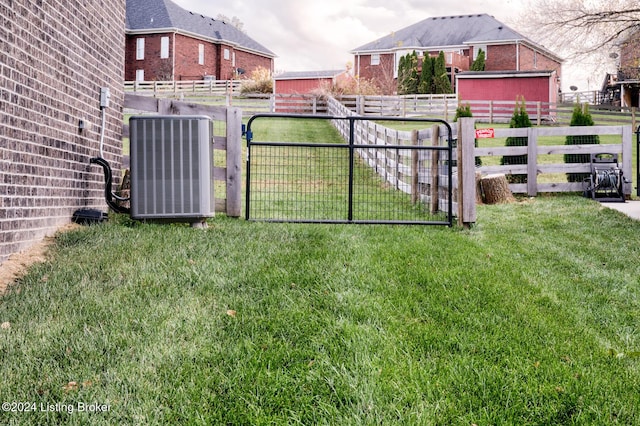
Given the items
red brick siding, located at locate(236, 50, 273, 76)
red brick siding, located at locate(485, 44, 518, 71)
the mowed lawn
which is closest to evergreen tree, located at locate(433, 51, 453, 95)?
red brick siding, located at locate(485, 44, 518, 71)

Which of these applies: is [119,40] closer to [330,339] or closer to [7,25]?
[7,25]

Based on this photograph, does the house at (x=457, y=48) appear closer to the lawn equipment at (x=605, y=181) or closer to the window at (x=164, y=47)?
the window at (x=164, y=47)

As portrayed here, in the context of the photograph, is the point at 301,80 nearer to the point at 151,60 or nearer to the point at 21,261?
the point at 151,60

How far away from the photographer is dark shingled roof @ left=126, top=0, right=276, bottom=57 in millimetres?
37719

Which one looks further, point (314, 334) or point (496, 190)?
point (496, 190)

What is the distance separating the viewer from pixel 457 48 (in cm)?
4119

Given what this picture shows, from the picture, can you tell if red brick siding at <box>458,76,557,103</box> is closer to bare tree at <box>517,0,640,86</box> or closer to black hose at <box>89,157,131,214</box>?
bare tree at <box>517,0,640,86</box>

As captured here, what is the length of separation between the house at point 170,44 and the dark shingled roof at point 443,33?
1095 centimetres

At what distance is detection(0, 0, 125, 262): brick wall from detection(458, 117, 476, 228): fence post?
13.5 ft

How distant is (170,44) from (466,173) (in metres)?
35.0

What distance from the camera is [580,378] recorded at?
2.43 metres

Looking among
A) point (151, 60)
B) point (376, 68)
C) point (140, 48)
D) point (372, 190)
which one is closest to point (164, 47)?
point (151, 60)

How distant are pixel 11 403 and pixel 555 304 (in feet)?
9.87

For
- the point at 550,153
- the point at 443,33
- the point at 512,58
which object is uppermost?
the point at 443,33
